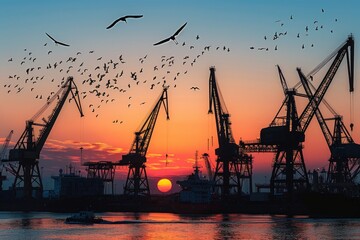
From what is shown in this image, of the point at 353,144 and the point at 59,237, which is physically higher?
the point at 353,144

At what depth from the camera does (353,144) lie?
18962cm

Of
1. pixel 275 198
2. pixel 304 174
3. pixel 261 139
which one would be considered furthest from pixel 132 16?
pixel 275 198

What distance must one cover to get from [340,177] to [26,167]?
92.6 metres

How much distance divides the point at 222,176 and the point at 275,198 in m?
16.5

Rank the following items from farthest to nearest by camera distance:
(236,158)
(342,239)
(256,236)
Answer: (236,158)
(256,236)
(342,239)

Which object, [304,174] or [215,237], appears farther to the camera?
[304,174]

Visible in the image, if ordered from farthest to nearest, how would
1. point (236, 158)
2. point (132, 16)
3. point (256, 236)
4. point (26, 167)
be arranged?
point (26, 167) < point (236, 158) < point (256, 236) < point (132, 16)

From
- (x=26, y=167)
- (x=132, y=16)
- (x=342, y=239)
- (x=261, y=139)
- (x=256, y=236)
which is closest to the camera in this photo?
(x=132, y=16)

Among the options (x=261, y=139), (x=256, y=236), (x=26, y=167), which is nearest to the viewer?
(x=256, y=236)

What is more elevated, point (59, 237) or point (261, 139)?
point (261, 139)

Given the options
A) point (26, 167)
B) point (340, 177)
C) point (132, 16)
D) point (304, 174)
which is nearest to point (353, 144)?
point (340, 177)

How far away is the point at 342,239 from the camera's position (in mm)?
93062

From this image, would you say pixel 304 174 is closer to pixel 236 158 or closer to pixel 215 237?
pixel 236 158

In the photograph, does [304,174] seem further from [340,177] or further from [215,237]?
[215,237]
